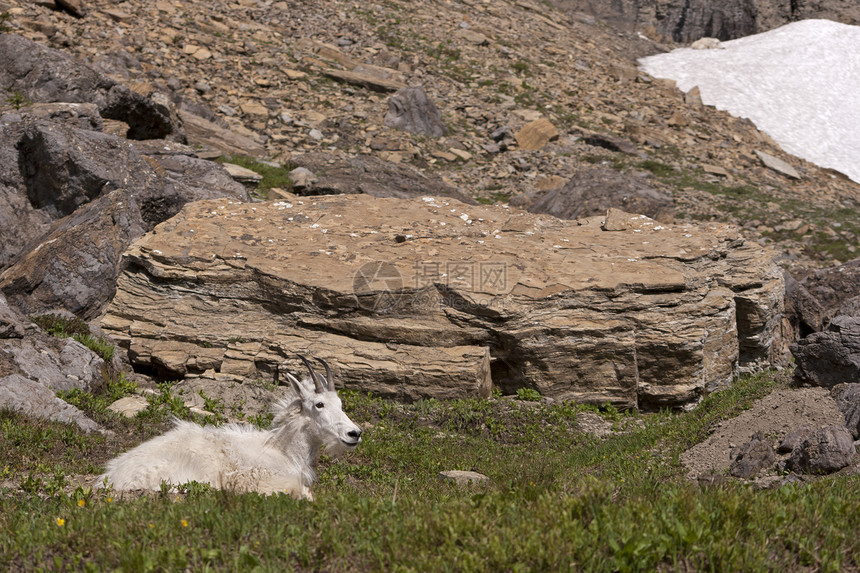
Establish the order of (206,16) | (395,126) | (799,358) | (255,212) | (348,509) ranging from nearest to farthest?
(348,509) → (799,358) → (255,212) → (395,126) → (206,16)

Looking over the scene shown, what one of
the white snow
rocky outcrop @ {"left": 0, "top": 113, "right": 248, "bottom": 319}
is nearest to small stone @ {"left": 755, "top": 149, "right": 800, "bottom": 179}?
the white snow

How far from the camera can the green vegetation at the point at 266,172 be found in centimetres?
2444

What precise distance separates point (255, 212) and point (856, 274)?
53.0ft

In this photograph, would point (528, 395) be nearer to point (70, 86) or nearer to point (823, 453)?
point (823, 453)

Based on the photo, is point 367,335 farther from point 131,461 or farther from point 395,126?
point 395,126

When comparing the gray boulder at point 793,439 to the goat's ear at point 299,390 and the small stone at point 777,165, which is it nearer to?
the goat's ear at point 299,390

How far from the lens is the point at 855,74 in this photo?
4819 centimetres

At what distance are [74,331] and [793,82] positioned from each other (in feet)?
157

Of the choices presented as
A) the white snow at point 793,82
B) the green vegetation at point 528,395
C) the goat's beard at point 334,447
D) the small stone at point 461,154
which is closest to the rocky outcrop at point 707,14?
the white snow at point 793,82

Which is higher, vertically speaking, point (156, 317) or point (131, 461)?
point (131, 461)

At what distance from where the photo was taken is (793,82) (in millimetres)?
46688

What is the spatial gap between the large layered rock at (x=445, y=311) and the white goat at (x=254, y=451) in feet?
15.0

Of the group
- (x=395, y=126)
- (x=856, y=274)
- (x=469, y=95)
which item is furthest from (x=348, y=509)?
(x=469, y=95)

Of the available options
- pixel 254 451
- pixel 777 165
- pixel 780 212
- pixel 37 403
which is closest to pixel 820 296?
pixel 780 212
